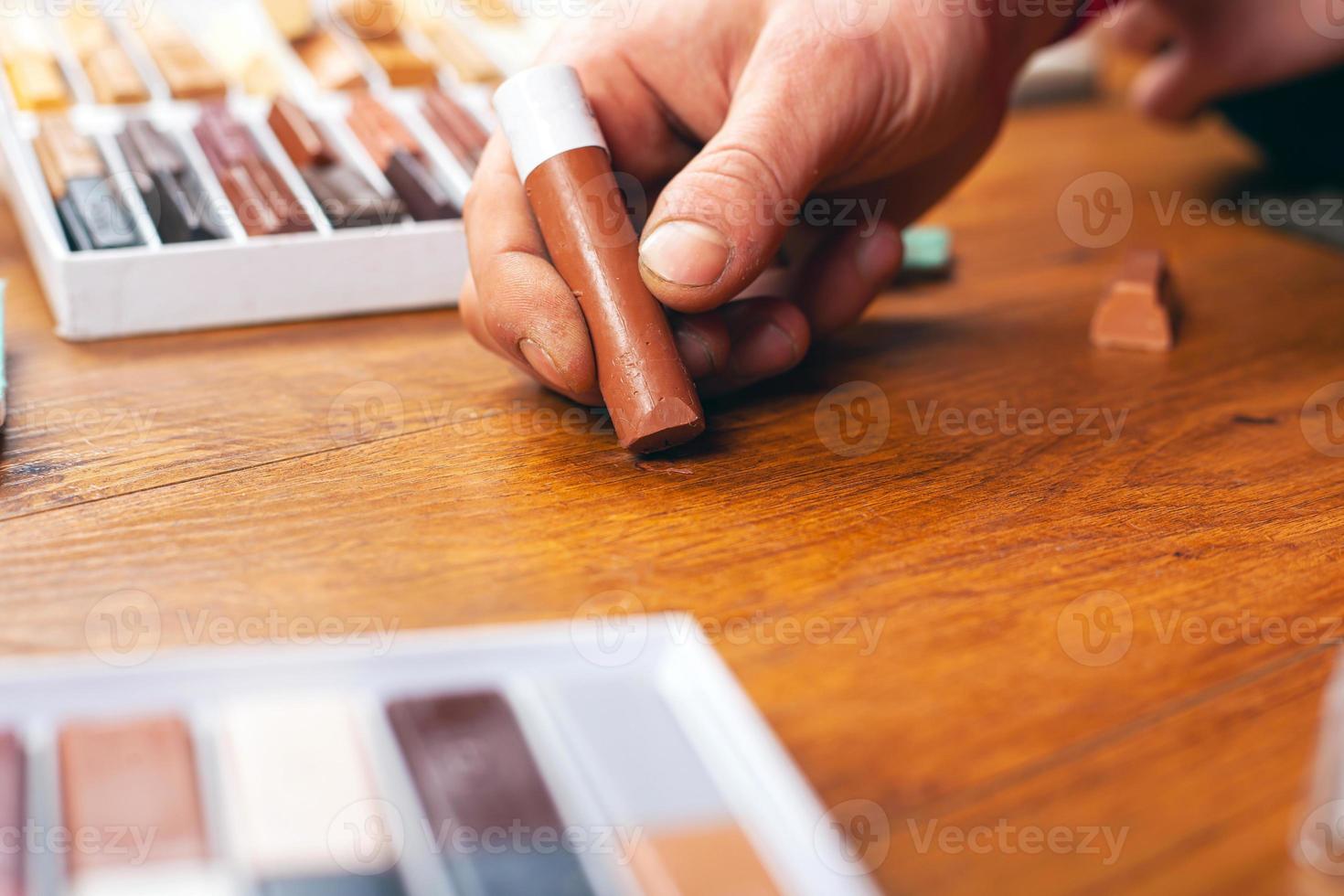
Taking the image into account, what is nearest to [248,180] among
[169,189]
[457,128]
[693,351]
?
[169,189]

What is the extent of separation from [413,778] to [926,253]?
0.72m

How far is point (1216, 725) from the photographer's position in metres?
0.47

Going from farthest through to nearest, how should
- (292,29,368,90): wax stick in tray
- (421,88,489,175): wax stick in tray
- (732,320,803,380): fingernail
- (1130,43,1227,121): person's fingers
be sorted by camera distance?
(1130,43,1227,121): person's fingers, (292,29,368,90): wax stick in tray, (421,88,489,175): wax stick in tray, (732,320,803,380): fingernail

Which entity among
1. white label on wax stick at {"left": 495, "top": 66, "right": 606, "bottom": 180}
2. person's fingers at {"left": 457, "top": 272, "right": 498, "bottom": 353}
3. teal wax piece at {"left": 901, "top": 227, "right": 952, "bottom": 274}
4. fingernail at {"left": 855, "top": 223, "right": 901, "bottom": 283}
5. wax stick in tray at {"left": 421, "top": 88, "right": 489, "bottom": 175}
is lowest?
teal wax piece at {"left": 901, "top": 227, "right": 952, "bottom": 274}

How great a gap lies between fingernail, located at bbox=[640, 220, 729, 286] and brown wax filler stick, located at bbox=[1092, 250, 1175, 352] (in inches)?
14.5

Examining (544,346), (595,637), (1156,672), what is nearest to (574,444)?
(544,346)

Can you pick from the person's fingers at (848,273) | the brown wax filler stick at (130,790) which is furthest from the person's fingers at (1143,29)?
the brown wax filler stick at (130,790)

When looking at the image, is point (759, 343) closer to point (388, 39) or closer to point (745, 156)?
point (745, 156)

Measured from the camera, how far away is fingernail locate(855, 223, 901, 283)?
81 cm

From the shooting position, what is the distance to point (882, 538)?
0.61 m

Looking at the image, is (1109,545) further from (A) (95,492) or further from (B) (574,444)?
(A) (95,492)

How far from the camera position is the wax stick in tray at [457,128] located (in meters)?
0.98

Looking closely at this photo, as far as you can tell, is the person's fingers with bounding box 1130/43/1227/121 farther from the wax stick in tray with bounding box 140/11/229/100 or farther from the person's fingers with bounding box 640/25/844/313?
the wax stick in tray with bounding box 140/11/229/100

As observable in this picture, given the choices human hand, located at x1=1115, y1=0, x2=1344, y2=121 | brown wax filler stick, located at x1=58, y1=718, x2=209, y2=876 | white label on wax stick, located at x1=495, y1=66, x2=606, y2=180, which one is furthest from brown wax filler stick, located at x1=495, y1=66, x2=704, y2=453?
human hand, located at x1=1115, y1=0, x2=1344, y2=121
